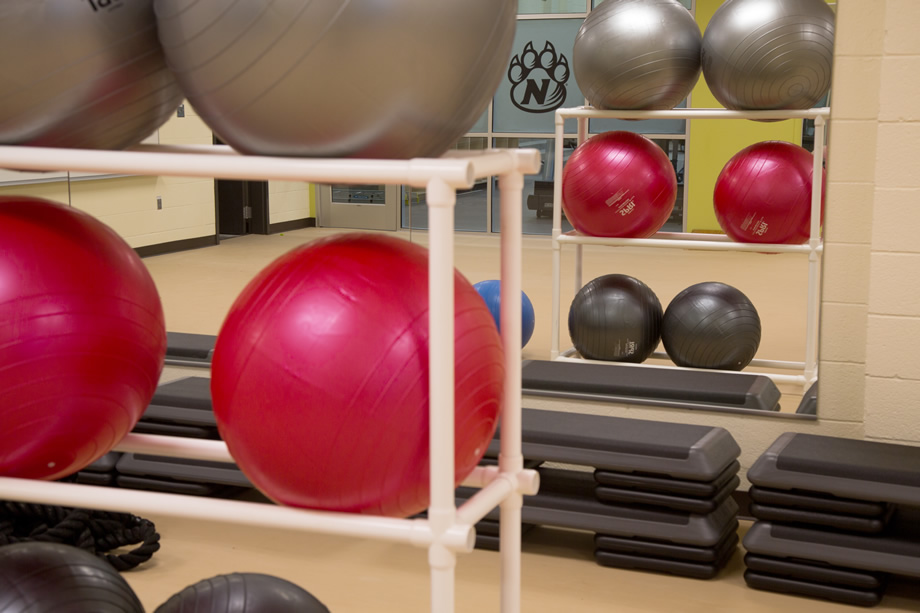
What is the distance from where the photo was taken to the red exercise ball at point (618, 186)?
3994mm

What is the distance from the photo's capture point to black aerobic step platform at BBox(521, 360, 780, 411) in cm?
335

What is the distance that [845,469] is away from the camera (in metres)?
2.72

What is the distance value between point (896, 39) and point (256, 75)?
2.09 metres


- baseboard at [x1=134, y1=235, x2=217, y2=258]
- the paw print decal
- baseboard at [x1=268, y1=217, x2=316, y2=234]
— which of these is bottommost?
baseboard at [x1=134, y1=235, x2=217, y2=258]

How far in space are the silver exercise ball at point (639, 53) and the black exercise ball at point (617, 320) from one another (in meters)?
0.72

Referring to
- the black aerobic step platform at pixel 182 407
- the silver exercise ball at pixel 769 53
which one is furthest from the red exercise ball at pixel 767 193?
the black aerobic step platform at pixel 182 407

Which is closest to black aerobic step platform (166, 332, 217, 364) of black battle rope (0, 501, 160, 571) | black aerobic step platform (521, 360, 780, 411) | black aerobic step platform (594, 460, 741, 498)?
black battle rope (0, 501, 160, 571)

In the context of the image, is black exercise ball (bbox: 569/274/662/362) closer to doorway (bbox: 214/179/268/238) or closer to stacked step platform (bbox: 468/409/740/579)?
stacked step platform (bbox: 468/409/740/579)

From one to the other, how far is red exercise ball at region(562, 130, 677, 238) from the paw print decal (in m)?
0.25

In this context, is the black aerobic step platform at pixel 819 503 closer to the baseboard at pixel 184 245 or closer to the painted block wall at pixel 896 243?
the painted block wall at pixel 896 243

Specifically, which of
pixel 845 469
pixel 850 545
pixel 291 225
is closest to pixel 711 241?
pixel 845 469

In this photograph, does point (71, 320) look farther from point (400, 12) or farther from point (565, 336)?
point (565, 336)

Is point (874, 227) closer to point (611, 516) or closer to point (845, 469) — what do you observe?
point (845, 469)

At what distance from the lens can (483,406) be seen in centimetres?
155
